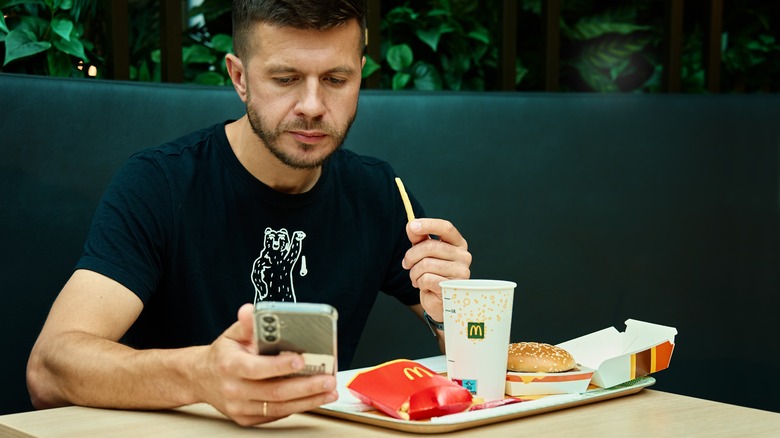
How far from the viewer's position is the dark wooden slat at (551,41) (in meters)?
2.16

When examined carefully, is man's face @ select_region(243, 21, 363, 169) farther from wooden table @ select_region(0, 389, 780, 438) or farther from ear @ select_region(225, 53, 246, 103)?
wooden table @ select_region(0, 389, 780, 438)

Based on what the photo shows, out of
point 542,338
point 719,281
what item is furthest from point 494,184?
point 719,281

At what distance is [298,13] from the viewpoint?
1.41 meters

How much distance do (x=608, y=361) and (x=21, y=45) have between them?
45.4 inches

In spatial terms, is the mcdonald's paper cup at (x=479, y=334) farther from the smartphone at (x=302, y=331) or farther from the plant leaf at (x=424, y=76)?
the plant leaf at (x=424, y=76)

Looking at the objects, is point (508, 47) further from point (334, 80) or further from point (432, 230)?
point (432, 230)

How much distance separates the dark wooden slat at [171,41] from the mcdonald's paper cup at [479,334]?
0.92 metres

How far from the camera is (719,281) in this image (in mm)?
2072

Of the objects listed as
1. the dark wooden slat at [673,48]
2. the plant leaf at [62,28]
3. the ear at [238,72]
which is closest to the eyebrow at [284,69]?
the ear at [238,72]

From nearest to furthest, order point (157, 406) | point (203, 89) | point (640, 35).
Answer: point (157, 406)
point (203, 89)
point (640, 35)

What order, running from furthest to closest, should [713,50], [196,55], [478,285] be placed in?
[713,50]
[196,55]
[478,285]

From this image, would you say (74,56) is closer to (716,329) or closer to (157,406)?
(157,406)

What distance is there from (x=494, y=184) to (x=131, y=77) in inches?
29.8

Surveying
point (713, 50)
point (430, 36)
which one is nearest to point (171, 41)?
point (430, 36)
